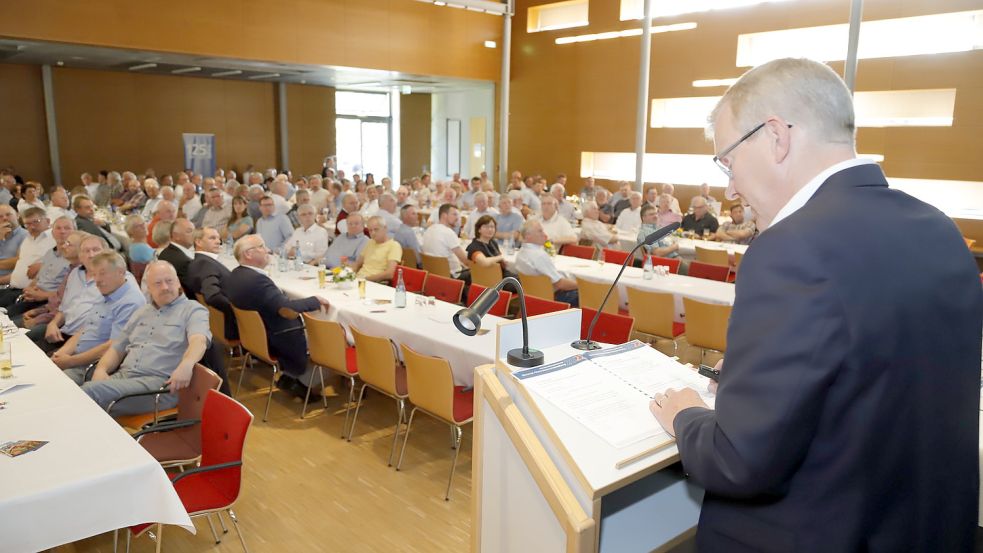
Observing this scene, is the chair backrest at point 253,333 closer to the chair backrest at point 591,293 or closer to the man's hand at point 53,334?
the man's hand at point 53,334

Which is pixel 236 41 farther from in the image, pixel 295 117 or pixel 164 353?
pixel 164 353

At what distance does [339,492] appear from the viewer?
405cm

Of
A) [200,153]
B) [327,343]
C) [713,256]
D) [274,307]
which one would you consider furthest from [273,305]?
[200,153]

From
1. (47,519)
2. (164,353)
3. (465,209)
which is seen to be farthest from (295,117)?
(47,519)

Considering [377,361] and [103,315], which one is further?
[103,315]

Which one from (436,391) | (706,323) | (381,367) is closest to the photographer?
(436,391)

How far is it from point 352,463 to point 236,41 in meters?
11.2

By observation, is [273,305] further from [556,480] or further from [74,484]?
[556,480]

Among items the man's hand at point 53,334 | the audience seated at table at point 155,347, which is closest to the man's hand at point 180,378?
the audience seated at table at point 155,347

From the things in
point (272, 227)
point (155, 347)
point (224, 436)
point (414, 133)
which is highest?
point (414, 133)

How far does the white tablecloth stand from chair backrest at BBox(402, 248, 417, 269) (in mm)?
5148

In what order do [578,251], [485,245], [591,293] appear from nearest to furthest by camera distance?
[591,293] < [485,245] < [578,251]

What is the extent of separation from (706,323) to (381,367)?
8.62ft

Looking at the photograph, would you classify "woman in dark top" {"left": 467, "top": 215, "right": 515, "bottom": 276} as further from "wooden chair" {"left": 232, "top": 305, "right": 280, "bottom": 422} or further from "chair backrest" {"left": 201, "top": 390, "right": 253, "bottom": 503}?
"chair backrest" {"left": 201, "top": 390, "right": 253, "bottom": 503}
